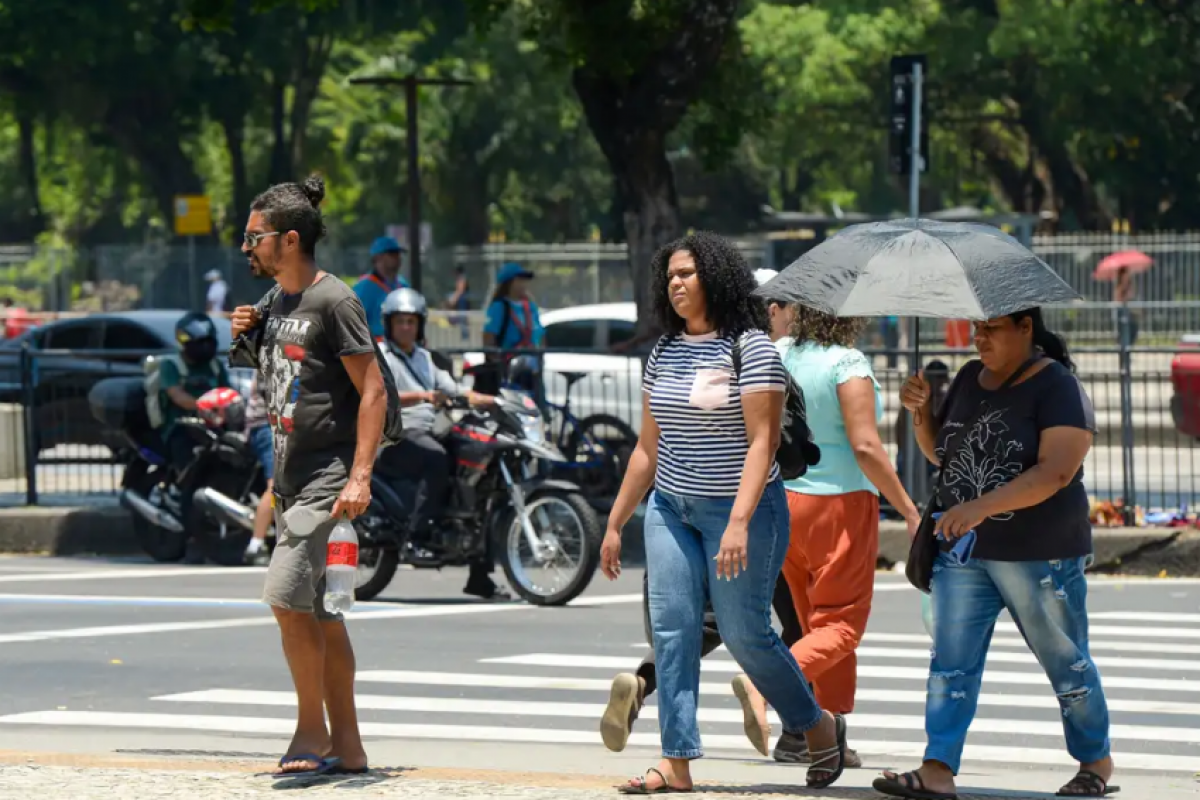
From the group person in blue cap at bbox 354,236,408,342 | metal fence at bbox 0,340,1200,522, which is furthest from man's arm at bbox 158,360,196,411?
person in blue cap at bbox 354,236,408,342

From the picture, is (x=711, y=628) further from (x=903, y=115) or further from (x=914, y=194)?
(x=903, y=115)

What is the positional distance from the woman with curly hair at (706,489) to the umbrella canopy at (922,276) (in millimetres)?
178

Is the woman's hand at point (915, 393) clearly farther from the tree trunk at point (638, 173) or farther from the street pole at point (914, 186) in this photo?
the tree trunk at point (638, 173)

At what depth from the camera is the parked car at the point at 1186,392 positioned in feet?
48.1

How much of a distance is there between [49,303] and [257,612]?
31.5m

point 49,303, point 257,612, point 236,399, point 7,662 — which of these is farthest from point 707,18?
point 49,303

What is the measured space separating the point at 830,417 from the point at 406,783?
1839 millimetres

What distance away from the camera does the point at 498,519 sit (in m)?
12.3

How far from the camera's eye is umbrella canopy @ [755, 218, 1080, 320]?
6223 mm

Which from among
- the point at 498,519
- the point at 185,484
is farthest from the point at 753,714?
the point at 185,484

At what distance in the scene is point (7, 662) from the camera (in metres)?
9.95

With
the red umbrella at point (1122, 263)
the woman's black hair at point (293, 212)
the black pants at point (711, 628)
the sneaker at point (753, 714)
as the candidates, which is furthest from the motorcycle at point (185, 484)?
the red umbrella at point (1122, 263)

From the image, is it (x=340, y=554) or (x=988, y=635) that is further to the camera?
(x=340, y=554)

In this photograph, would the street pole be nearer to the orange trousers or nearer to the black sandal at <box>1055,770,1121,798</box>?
the orange trousers
